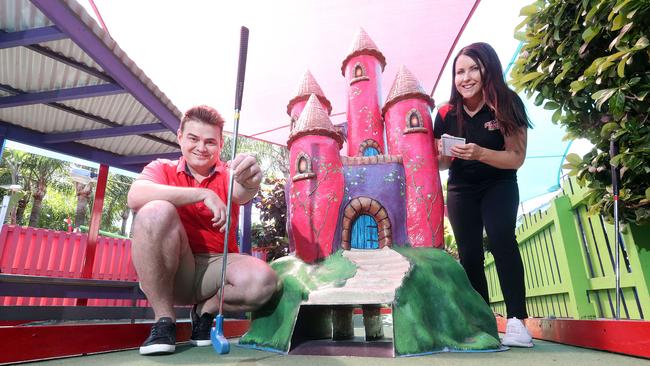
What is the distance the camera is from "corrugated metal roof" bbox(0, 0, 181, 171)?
9.32ft

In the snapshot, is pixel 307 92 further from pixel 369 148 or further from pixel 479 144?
pixel 479 144

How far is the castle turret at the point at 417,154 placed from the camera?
306 cm

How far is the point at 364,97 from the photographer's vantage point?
13.5 ft

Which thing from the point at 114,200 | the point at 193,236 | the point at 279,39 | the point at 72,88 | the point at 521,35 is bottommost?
the point at 193,236

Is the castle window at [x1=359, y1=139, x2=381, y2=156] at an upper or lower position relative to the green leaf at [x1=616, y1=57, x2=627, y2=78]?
upper

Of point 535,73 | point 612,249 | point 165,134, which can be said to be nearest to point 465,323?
point 535,73

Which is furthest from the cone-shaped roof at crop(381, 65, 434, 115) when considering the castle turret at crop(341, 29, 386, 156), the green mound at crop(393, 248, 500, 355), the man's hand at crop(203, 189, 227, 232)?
the man's hand at crop(203, 189, 227, 232)

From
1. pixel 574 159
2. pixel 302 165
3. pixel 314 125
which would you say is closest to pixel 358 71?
pixel 314 125

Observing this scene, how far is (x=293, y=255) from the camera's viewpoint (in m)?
3.06

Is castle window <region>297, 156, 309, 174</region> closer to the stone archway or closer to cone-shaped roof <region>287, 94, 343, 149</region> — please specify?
cone-shaped roof <region>287, 94, 343, 149</region>

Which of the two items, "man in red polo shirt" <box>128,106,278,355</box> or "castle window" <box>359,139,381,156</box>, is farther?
"castle window" <box>359,139,381,156</box>

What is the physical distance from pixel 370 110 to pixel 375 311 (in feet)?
6.47

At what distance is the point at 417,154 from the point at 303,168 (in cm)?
93

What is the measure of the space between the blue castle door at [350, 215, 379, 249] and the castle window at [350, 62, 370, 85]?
5.74 ft
